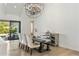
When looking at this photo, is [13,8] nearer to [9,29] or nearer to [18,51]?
[9,29]

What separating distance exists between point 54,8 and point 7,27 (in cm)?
101

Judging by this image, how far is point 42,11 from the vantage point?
262cm

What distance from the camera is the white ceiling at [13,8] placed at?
2535 mm

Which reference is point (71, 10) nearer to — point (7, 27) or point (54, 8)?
point (54, 8)

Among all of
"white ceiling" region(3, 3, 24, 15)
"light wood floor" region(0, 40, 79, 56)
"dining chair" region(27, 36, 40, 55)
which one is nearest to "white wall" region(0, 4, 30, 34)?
"white ceiling" region(3, 3, 24, 15)

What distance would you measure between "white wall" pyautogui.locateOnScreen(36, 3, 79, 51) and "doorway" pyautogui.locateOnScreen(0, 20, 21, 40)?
42cm

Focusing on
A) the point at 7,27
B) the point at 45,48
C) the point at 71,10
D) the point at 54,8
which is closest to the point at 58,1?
the point at 54,8

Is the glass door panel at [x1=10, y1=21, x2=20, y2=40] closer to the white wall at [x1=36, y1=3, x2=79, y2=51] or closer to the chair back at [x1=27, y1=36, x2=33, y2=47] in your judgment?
the chair back at [x1=27, y1=36, x2=33, y2=47]

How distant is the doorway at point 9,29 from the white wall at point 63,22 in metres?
0.42

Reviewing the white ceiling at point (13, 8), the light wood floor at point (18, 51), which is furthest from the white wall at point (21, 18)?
the light wood floor at point (18, 51)

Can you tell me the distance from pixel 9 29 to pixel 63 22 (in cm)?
109

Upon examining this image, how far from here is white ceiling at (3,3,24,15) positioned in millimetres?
2535

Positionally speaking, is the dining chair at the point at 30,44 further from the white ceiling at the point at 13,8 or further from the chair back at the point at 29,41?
the white ceiling at the point at 13,8

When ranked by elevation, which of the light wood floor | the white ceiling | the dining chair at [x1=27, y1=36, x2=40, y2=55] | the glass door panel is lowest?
the light wood floor
